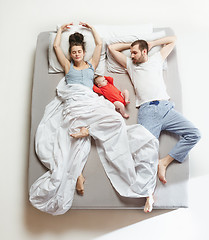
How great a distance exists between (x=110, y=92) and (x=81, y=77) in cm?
24

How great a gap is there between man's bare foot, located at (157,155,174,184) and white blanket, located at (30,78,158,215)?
0.19 feet

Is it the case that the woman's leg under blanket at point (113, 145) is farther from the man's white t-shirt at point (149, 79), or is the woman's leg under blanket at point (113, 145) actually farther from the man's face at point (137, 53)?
the man's face at point (137, 53)

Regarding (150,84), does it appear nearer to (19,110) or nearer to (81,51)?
(81,51)

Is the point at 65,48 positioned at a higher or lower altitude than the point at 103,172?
higher

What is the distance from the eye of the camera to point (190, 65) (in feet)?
8.31

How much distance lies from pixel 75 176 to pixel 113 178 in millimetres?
249

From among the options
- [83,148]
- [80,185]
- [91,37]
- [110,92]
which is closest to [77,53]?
[91,37]

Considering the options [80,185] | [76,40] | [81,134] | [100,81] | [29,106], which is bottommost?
[80,185]

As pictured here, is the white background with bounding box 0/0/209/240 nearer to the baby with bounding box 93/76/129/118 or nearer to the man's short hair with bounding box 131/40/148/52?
the man's short hair with bounding box 131/40/148/52

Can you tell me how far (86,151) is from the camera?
207 centimetres

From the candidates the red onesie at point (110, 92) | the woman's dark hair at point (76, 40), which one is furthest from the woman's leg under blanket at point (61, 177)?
the woman's dark hair at point (76, 40)

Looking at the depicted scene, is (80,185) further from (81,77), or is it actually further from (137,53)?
(137,53)

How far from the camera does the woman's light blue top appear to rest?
2230mm

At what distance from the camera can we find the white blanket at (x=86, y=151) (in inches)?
78.5
